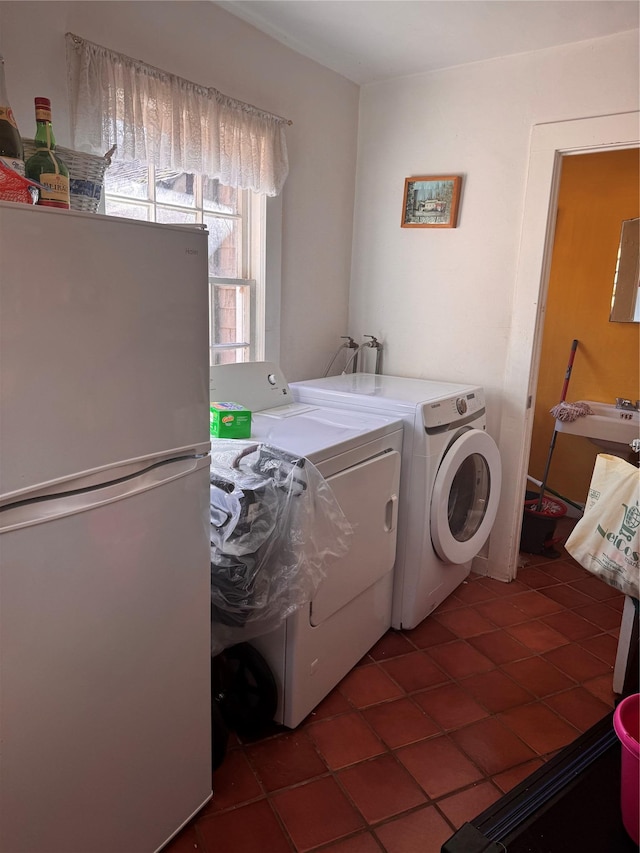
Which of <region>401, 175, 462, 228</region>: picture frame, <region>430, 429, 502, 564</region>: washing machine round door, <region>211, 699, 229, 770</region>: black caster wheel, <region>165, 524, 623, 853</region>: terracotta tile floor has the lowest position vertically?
<region>165, 524, 623, 853</region>: terracotta tile floor

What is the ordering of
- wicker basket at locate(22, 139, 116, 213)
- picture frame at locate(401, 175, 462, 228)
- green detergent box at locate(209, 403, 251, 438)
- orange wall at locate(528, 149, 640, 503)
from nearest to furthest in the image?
1. wicker basket at locate(22, 139, 116, 213)
2. green detergent box at locate(209, 403, 251, 438)
3. picture frame at locate(401, 175, 462, 228)
4. orange wall at locate(528, 149, 640, 503)

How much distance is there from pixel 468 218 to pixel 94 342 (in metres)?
2.20

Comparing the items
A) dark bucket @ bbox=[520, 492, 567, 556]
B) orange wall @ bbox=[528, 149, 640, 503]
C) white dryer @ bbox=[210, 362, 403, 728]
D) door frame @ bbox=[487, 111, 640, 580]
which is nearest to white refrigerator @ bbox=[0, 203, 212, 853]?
white dryer @ bbox=[210, 362, 403, 728]

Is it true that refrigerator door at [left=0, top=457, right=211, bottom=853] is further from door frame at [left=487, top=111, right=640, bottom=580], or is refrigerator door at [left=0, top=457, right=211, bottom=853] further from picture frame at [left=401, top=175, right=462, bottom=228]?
picture frame at [left=401, top=175, right=462, bottom=228]

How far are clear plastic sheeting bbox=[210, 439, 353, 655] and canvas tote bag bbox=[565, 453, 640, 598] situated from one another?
0.75 m

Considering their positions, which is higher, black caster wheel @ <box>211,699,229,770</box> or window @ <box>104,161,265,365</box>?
window @ <box>104,161,265,365</box>

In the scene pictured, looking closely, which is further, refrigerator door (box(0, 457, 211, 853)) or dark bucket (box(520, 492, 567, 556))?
dark bucket (box(520, 492, 567, 556))

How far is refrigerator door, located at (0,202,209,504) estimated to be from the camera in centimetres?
93

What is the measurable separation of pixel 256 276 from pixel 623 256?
225 cm

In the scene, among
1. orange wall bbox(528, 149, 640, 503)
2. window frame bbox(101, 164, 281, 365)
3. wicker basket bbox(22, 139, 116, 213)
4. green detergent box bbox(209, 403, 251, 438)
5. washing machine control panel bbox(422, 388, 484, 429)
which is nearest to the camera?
wicker basket bbox(22, 139, 116, 213)

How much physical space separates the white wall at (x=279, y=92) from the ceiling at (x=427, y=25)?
101 millimetres

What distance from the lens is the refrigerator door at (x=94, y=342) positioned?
93 cm

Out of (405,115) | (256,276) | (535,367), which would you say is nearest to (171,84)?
(256,276)

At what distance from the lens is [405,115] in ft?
9.18
